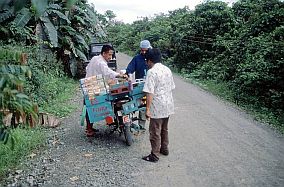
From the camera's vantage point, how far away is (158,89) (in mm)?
5758

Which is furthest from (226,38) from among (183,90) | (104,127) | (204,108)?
(104,127)

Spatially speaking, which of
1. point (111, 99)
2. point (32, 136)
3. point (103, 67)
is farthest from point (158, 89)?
point (32, 136)

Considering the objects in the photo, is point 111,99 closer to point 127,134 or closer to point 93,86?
point 93,86

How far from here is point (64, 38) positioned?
14.2 m

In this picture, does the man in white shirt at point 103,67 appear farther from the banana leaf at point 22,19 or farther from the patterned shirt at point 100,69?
the banana leaf at point 22,19

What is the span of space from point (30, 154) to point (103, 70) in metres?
2.09

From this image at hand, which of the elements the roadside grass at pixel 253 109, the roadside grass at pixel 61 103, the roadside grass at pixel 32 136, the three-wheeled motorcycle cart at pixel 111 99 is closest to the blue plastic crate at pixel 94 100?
the three-wheeled motorcycle cart at pixel 111 99

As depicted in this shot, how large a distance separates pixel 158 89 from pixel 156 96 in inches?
5.0

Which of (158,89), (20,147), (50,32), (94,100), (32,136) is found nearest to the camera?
(158,89)

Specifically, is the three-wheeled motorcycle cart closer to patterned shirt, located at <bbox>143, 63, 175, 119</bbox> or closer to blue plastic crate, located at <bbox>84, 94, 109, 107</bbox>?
blue plastic crate, located at <bbox>84, 94, 109, 107</bbox>

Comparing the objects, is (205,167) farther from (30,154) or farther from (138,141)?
(30,154)

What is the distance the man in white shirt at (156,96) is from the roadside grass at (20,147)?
2230mm

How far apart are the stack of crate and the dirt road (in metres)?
1.10

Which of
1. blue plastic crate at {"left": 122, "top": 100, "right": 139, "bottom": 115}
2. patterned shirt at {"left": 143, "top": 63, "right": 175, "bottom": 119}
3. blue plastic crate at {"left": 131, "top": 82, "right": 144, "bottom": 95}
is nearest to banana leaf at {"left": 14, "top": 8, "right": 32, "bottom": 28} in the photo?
blue plastic crate at {"left": 131, "top": 82, "right": 144, "bottom": 95}
